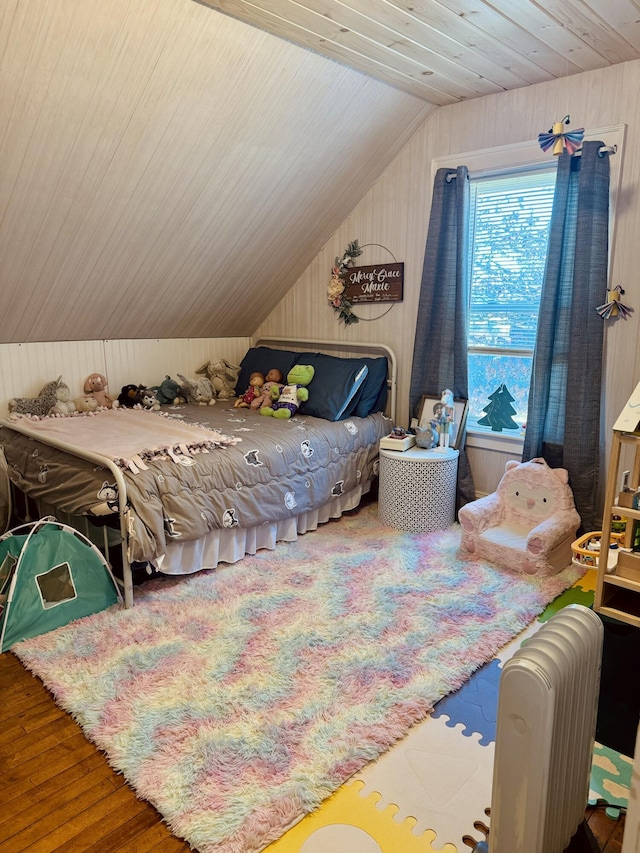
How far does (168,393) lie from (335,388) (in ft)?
3.96

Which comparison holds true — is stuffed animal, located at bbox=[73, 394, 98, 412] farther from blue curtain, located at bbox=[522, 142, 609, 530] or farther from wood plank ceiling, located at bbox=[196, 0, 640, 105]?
blue curtain, located at bbox=[522, 142, 609, 530]

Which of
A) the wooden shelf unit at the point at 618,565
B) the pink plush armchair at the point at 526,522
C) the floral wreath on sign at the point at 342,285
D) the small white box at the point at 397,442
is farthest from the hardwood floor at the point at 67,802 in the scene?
the floral wreath on sign at the point at 342,285

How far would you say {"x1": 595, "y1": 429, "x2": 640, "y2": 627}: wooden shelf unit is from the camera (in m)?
1.88

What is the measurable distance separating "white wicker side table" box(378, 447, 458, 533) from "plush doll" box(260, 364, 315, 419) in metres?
0.67

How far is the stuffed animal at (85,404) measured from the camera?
3.75 meters

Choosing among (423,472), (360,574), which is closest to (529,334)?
(423,472)

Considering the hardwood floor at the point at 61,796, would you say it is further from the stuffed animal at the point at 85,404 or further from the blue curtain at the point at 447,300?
the blue curtain at the point at 447,300

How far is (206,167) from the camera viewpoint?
3.23 metres

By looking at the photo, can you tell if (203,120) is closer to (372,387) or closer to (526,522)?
(372,387)

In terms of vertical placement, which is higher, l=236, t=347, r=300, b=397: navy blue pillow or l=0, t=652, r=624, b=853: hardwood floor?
l=236, t=347, r=300, b=397: navy blue pillow

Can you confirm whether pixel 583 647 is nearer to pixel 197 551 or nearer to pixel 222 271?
pixel 197 551

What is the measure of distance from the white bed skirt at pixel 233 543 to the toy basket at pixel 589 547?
1.49m

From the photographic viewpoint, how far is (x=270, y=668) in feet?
7.32

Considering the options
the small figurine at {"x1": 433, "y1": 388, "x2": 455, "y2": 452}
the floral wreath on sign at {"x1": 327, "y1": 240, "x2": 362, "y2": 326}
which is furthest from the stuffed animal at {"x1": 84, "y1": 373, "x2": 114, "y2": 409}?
the small figurine at {"x1": 433, "y1": 388, "x2": 455, "y2": 452}
